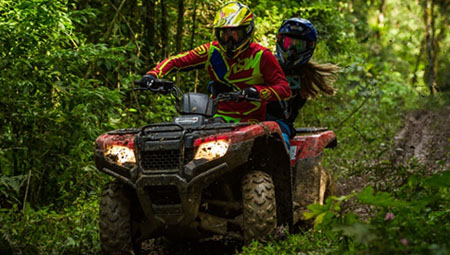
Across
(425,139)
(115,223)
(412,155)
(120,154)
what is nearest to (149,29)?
(412,155)

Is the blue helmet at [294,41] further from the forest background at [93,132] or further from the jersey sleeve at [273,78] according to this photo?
the forest background at [93,132]

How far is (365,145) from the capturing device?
12.1 metres

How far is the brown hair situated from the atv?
2165 millimetres

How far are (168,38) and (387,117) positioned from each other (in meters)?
7.32

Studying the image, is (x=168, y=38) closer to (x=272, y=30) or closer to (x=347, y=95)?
(x=272, y=30)

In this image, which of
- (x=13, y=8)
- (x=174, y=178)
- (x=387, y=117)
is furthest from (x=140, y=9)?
(x=387, y=117)

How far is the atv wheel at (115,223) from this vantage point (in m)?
5.06

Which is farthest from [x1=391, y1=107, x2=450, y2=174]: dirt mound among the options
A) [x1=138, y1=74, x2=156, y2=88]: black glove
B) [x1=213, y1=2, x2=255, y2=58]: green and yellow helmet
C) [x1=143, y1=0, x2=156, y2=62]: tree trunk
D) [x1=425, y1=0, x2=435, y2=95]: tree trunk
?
[x1=143, y1=0, x2=156, y2=62]: tree trunk

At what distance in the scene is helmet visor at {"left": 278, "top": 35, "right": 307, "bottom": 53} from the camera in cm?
724

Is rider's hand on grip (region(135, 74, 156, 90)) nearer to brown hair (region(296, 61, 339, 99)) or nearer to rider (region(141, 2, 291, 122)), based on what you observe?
rider (region(141, 2, 291, 122))

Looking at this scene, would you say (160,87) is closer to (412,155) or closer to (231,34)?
(231,34)

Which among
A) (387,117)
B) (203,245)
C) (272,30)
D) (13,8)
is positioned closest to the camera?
(203,245)

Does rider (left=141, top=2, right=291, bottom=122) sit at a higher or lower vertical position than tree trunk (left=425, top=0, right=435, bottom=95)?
higher

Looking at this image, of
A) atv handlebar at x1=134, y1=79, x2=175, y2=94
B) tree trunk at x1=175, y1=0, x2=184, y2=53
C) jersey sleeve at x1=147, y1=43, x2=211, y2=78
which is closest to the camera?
atv handlebar at x1=134, y1=79, x2=175, y2=94
